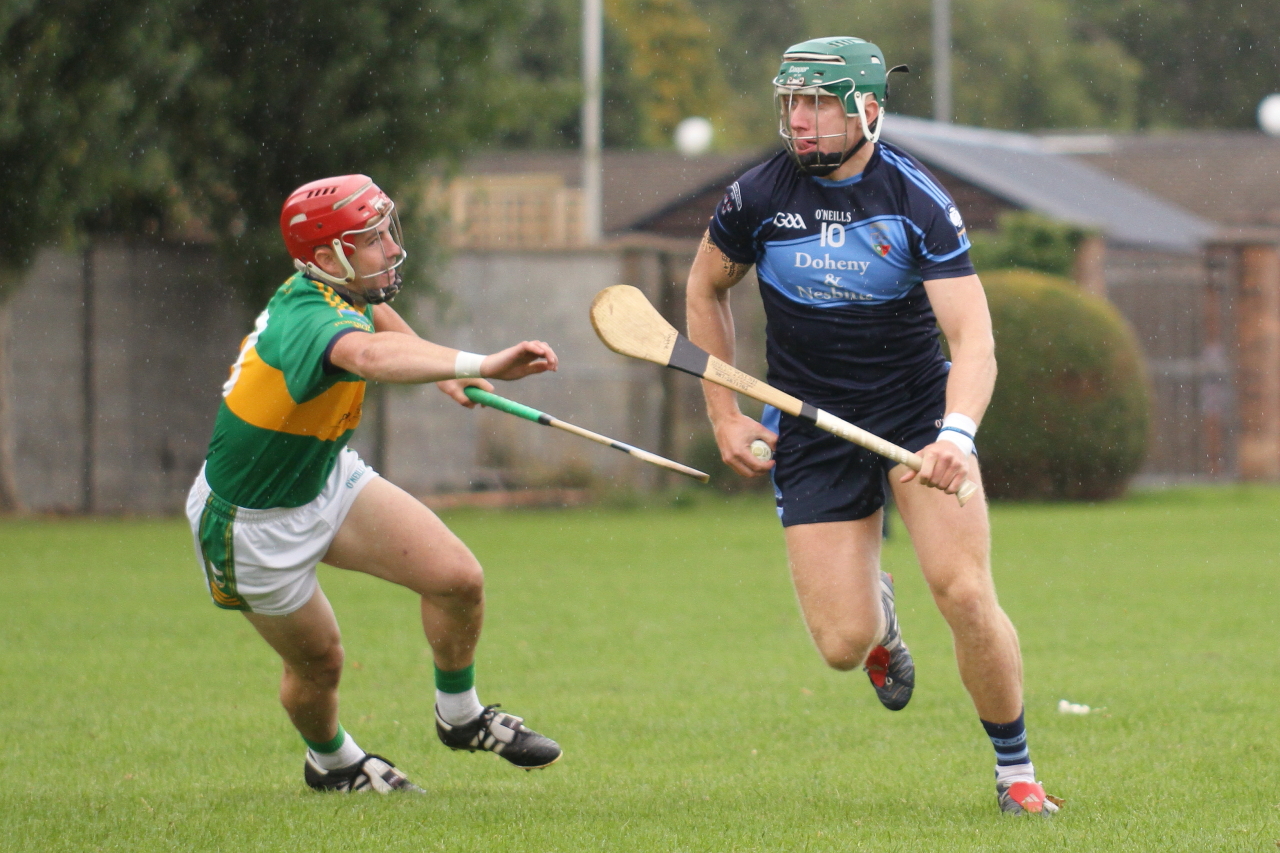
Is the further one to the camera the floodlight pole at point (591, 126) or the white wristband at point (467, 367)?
the floodlight pole at point (591, 126)

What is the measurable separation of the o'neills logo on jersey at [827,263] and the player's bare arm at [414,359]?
1.14m

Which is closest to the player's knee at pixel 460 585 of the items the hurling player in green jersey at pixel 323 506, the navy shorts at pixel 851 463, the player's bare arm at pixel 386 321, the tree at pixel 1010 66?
the hurling player in green jersey at pixel 323 506

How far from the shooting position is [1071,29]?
5450 centimetres

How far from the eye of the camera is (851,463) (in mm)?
5641

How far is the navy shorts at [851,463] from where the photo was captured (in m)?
5.58

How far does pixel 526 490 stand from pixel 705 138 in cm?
1937

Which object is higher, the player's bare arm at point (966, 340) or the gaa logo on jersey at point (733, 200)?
the gaa logo on jersey at point (733, 200)

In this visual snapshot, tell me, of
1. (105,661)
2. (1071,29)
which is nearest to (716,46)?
(1071,29)

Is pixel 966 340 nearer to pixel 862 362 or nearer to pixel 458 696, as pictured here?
pixel 862 362

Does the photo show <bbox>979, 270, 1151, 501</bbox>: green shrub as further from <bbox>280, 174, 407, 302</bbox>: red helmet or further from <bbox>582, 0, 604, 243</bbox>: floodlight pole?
<bbox>280, 174, 407, 302</bbox>: red helmet

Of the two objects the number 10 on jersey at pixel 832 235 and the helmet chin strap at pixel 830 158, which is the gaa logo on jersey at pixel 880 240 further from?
the helmet chin strap at pixel 830 158

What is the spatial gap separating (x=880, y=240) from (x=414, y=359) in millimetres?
1604

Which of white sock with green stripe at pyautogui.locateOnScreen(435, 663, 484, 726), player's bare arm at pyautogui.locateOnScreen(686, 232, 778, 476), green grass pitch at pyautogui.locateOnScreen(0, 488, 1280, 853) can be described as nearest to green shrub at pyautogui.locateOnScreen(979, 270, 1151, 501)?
green grass pitch at pyautogui.locateOnScreen(0, 488, 1280, 853)

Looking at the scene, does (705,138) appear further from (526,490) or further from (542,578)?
(542,578)
